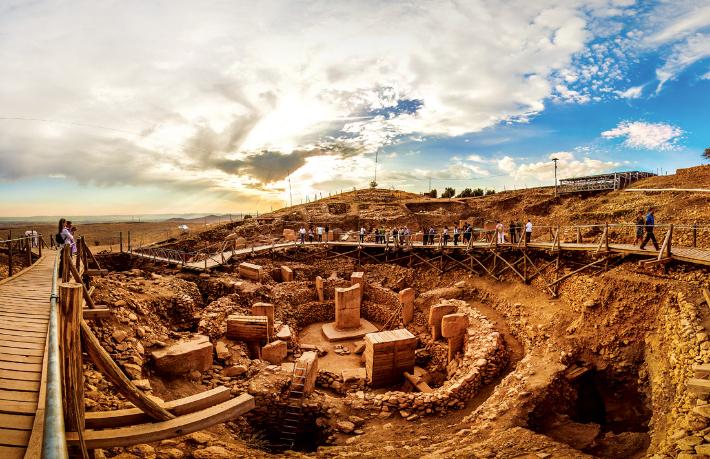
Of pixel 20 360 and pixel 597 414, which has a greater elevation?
pixel 20 360

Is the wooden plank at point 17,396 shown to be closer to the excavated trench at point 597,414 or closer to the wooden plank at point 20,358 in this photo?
the wooden plank at point 20,358

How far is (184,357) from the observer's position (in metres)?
8.48

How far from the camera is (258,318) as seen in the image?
11.4 metres

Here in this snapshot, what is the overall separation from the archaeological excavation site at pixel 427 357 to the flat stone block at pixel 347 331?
0.09 meters

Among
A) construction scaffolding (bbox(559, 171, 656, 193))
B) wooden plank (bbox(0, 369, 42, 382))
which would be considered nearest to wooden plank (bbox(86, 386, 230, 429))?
wooden plank (bbox(0, 369, 42, 382))

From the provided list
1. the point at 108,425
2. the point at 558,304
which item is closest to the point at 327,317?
the point at 558,304

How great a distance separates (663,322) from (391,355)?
7.28 m

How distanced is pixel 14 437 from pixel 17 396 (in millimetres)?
762

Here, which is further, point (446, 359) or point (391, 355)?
point (446, 359)

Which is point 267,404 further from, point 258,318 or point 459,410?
point 459,410

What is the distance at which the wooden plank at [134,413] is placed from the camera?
3605 millimetres

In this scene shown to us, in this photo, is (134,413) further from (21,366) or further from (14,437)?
(21,366)

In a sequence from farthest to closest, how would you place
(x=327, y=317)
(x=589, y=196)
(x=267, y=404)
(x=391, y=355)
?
(x=589, y=196), (x=327, y=317), (x=391, y=355), (x=267, y=404)

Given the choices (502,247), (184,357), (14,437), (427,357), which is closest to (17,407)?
(14,437)
